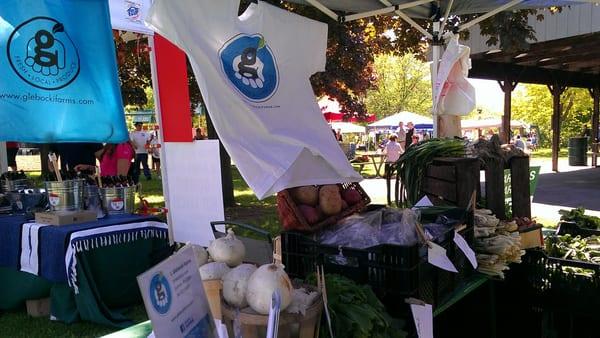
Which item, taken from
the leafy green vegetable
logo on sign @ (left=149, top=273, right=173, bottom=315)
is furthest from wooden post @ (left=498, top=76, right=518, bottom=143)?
logo on sign @ (left=149, top=273, right=173, bottom=315)

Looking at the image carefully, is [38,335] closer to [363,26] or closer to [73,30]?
[73,30]

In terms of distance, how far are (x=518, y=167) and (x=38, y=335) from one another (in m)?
3.75

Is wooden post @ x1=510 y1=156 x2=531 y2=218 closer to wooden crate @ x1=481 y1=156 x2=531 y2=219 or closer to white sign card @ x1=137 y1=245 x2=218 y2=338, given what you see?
wooden crate @ x1=481 y1=156 x2=531 y2=219

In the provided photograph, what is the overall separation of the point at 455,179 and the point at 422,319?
50.6 inches

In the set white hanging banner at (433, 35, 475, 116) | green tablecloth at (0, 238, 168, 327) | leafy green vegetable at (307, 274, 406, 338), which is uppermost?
white hanging banner at (433, 35, 475, 116)

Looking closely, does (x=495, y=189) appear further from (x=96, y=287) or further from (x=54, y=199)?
(x=54, y=199)

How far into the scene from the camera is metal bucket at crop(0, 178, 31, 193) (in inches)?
177

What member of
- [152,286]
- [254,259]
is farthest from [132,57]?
[152,286]

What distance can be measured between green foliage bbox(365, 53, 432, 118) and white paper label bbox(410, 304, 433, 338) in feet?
138

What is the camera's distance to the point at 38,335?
3662 mm

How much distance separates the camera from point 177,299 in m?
1.24

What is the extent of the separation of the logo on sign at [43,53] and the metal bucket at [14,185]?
5.00 feet

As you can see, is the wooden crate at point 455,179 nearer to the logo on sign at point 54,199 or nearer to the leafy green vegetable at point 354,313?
the leafy green vegetable at point 354,313

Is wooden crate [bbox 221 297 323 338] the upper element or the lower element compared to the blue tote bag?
lower
